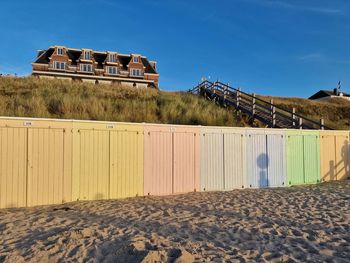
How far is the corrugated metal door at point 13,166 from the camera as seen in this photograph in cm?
785

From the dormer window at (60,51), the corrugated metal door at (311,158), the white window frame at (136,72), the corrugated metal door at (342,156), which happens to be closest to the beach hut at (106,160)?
the corrugated metal door at (311,158)

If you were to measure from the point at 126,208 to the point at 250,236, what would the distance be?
325 cm

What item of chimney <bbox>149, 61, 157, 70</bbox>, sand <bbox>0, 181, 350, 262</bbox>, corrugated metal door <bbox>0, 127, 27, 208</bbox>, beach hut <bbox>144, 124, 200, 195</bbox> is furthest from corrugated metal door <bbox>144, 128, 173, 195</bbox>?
chimney <bbox>149, 61, 157, 70</bbox>

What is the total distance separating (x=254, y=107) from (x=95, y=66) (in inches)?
1554

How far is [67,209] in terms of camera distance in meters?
7.68

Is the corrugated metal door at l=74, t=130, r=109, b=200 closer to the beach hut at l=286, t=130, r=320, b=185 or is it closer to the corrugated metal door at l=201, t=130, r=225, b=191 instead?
the corrugated metal door at l=201, t=130, r=225, b=191

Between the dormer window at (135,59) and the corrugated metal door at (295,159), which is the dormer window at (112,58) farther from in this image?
the corrugated metal door at (295,159)

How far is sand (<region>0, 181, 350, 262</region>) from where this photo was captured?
4.65 metres

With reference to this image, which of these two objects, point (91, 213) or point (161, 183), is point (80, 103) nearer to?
point (161, 183)

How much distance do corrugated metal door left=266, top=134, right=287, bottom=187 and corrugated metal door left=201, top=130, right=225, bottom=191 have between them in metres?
1.93

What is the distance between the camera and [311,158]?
12.6 m

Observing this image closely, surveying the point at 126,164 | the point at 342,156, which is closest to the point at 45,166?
the point at 126,164

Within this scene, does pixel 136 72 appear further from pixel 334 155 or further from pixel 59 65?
pixel 334 155

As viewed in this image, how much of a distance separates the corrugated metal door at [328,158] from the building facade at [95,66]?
37820mm
